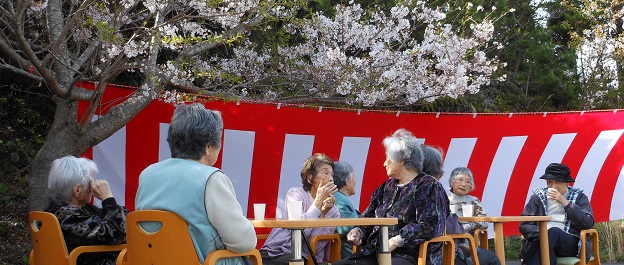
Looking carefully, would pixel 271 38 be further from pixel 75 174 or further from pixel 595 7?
pixel 595 7

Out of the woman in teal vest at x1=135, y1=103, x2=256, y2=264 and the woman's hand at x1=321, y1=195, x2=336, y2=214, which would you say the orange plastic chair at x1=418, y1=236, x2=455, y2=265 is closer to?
the woman's hand at x1=321, y1=195, x2=336, y2=214

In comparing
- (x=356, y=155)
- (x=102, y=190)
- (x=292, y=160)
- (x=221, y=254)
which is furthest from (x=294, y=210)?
(x=356, y=155)

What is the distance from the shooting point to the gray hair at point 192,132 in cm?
320

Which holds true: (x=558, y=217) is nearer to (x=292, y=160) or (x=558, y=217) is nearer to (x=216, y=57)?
(x=292, y=160)

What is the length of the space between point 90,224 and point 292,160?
3165 mm

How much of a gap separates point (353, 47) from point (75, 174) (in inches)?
169

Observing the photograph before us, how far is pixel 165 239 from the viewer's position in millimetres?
Result: 3031

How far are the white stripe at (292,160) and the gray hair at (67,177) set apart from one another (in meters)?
2.90

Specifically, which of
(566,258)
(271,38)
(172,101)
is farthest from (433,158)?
(271,38)

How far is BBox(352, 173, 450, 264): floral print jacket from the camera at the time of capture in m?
4.20

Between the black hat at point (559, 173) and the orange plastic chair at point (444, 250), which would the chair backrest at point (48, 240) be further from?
the black hat at point (559, 173)

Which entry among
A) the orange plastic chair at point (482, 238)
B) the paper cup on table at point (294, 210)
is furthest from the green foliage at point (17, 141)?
the orange plastic chair at point (482, 238)

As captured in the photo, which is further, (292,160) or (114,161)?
(292,160)

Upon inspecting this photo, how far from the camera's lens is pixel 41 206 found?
17.6 feet
